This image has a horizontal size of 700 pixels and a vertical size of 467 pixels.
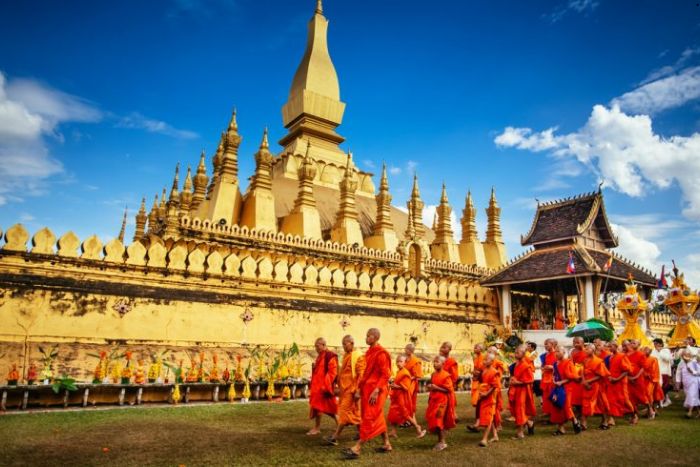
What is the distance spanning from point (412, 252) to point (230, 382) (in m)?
12.9

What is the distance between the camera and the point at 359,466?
5.74 meters

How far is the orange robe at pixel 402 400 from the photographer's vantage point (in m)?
8.41

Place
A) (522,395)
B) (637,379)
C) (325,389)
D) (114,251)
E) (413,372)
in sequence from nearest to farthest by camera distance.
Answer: (325,389), (522,395), (413,372), (637,379), (114,251)

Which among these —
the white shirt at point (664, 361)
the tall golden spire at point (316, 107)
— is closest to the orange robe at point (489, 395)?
the white shirt at point (664, 361)

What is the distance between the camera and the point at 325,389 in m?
7.78

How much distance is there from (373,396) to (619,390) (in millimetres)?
5821

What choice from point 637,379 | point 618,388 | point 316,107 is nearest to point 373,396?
point 618,388

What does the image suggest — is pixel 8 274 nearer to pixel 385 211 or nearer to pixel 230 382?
pixel 230 382

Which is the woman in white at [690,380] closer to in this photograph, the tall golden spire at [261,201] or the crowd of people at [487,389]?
the crowd of people at [487,389]

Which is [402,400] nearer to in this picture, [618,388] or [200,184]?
[618,388]

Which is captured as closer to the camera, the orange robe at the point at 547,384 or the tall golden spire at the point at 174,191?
the orange robe at the point at 547,384

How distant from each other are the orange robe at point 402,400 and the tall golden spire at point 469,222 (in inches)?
802

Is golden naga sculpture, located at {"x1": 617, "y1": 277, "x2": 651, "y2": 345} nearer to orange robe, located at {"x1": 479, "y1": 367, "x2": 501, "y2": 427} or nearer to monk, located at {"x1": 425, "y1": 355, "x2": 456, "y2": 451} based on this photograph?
orange robe, located at {"x1": 479, "y1": 367, "x2": 501, "y2": 427}

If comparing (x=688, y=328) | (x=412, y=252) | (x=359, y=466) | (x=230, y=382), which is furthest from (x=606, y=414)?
(x=412, y=252)
